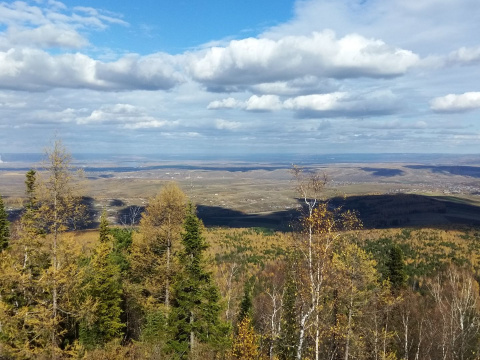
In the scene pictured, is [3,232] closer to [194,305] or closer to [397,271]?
[194,305]

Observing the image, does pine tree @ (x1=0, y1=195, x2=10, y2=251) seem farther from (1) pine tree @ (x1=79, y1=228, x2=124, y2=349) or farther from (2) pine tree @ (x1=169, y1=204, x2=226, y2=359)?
(2) pine tree @ (x1=169, y1=204, x2=226, y2=359)

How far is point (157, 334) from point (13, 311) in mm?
9459

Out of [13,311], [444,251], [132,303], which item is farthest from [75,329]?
[444,251]

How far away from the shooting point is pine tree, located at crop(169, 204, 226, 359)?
2484 cm

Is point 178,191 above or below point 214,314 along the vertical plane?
above

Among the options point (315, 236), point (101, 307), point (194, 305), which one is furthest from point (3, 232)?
point (315, 236)

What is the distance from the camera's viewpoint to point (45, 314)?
19047 mm

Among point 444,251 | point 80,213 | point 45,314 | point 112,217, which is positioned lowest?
point 112,217

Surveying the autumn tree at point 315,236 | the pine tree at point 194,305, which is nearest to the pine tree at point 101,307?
the pine tree at point 194,305

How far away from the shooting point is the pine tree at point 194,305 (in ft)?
81.5

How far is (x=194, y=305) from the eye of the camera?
24.9 metres

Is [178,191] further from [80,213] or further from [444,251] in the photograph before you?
[444,251]

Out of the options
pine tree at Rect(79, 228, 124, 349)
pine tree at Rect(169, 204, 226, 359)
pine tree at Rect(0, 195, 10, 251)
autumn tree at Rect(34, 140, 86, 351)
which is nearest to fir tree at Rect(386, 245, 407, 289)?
pine tree at Rect(169, 204, 226, 359)

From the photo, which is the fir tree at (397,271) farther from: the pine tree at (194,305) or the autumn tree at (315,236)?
the autumn tree at (315,236)
